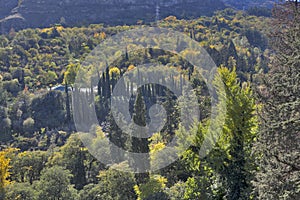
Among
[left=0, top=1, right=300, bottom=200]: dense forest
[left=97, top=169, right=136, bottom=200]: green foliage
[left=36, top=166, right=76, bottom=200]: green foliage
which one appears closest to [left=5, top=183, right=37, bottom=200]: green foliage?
[left=0, top=1, right=300, bottom=200]: dense forest

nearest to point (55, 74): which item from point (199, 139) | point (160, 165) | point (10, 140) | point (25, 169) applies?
point (10, 140)

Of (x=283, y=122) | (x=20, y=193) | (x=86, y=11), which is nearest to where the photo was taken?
(x=283, y=122)

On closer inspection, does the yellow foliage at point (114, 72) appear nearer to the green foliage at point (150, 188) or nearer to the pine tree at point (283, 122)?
the green foliage at point (150, 188)

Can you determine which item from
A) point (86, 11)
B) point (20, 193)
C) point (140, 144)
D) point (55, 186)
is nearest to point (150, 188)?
point (140, 144)

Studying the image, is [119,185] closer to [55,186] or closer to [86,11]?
[55,186]

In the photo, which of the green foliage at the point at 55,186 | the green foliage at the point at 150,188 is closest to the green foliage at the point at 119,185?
the green foliage at the point at 150,188

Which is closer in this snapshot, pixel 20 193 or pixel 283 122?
pixel 283 122
